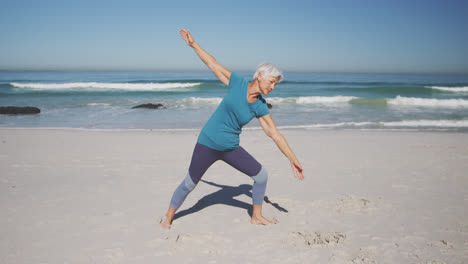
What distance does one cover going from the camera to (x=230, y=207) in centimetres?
437

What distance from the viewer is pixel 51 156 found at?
661 cm

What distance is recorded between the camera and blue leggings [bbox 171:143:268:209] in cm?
326

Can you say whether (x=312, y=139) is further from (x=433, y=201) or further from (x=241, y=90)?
(x=241, y=90)

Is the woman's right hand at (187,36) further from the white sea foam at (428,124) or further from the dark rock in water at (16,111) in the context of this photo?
the dark rock in water at (16,111)

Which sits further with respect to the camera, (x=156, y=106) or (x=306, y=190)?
(x=156, y=106)

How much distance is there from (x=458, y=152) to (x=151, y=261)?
735 centimetres

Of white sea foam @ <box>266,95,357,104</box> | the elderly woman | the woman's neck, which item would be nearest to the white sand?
the elderly woman

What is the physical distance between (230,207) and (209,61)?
6.79 feet

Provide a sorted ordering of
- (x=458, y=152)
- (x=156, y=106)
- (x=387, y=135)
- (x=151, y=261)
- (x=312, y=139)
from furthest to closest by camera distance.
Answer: (x=156, y=106), (x=387, y=135), (x=312, y=139), (x=458, y=152), (x=151, y=261)

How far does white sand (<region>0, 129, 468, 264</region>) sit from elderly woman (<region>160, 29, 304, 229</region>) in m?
0.67

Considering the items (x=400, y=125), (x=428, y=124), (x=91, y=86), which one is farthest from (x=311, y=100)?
(x=91, y=86)

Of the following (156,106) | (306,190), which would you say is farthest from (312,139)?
(156,106)

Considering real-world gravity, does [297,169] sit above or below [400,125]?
above

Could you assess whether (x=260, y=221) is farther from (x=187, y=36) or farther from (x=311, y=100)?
(x=311, y=100)
